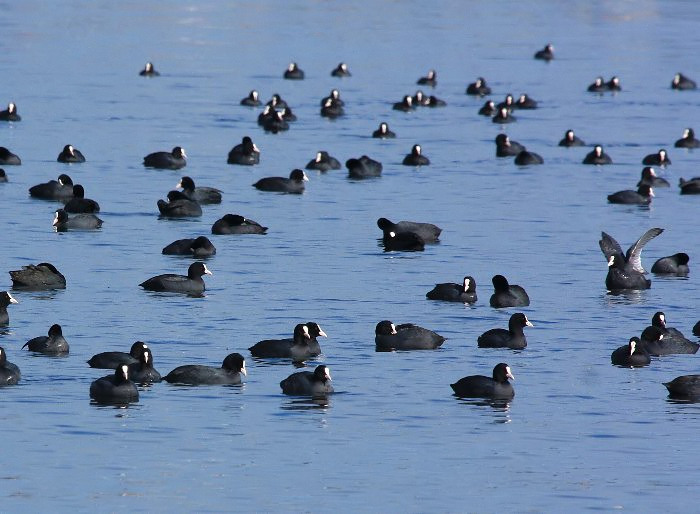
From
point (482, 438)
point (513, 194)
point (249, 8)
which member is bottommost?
point (482, 438)

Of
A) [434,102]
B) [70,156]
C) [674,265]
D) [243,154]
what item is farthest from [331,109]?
[674,265]

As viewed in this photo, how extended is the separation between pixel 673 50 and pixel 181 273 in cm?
6893

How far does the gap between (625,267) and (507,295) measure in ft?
12.4

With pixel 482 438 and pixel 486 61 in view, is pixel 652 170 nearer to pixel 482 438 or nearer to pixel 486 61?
pixel 482 438

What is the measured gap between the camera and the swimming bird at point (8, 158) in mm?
52219

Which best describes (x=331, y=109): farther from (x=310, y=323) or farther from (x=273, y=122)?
(x=310, y=323)

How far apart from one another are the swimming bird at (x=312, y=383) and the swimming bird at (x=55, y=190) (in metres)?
21.5

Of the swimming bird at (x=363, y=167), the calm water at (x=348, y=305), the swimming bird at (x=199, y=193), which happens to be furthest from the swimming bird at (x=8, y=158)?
the swimming bird at (x=363, y=167)

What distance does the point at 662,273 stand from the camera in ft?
124

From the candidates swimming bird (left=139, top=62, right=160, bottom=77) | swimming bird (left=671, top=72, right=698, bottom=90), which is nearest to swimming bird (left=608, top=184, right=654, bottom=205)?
swimming bird (left=671, top=72, right=698, bottom=90)

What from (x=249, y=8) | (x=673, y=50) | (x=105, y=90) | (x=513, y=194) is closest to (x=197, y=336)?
(x=513, y=194)

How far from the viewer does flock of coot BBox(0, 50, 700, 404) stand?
26.2 m

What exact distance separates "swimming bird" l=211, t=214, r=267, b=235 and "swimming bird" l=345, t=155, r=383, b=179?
10.4 m

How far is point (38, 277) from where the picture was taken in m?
33.5
